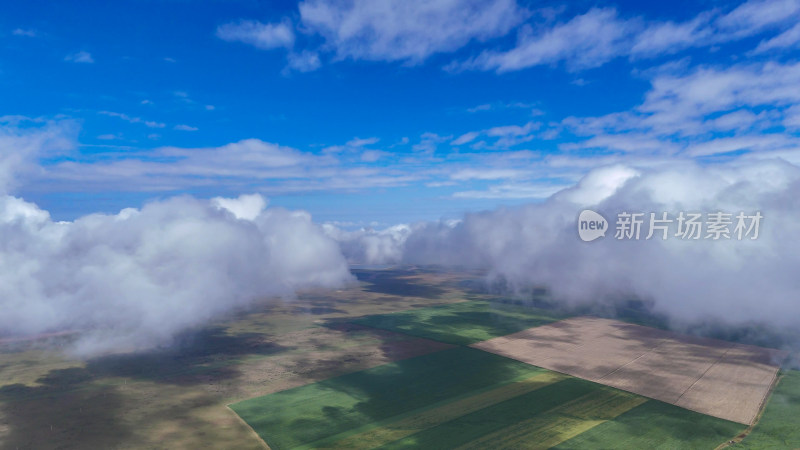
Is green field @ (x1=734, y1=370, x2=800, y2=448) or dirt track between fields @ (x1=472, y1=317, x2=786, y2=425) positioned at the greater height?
green field @ (x1=734, y1=370, x2=800, y2=448)

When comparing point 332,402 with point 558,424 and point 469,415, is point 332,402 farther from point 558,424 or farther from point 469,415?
point 558,424

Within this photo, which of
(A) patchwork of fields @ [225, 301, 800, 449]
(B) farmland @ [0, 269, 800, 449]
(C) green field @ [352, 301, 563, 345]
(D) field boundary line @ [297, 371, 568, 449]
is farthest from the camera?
(C) green field @ [352, 301, 563, 345]

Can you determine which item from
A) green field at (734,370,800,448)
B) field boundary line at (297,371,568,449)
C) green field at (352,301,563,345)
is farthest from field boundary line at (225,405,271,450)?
green field at (734,370,800,448)

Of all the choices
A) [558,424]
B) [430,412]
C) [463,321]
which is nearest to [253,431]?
[430,412]

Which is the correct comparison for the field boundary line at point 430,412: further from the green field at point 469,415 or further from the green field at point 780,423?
the green field at point 780,423

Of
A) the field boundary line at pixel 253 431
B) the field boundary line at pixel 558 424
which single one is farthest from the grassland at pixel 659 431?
the field boundary line at pixel 253 431

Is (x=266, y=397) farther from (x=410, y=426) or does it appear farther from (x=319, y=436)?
(x=410, y=426)

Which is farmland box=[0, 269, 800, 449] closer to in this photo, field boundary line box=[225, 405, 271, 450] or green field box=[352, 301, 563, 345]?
field boundary line box=[225, 405, 271, 450]
